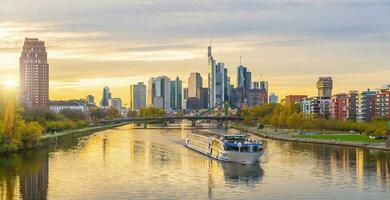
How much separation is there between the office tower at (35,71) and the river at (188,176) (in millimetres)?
76429

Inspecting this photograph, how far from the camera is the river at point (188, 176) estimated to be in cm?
2556

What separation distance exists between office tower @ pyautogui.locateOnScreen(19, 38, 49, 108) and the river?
3009 inches

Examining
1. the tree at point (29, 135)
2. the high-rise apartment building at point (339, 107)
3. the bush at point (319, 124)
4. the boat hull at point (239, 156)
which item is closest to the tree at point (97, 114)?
the bush at point (319, 124)

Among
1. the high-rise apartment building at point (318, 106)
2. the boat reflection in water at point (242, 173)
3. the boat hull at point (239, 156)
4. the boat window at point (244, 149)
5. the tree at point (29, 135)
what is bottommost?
the boat reflection in water at point (242, 173)

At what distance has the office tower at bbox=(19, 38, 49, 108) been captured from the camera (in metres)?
119

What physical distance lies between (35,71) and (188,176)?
9402 centimetres

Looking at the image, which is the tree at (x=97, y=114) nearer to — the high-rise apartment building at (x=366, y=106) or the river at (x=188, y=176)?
the high-rise apartment building at (x=366, y=106)

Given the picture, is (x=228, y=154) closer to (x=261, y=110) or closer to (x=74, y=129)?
(x=74, y=129)

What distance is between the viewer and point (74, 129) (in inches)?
2985

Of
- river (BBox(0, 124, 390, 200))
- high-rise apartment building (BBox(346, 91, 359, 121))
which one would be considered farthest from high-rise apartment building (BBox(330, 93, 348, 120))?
river (BBox(0, 124, 390, 200))

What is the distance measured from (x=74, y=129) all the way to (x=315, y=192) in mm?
52992

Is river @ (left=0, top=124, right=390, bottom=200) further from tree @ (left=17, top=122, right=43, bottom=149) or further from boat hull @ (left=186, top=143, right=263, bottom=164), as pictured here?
tree @ (left=17, top=122, right=43, bottom=149)

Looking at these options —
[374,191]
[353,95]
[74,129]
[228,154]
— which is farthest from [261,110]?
[374,191]

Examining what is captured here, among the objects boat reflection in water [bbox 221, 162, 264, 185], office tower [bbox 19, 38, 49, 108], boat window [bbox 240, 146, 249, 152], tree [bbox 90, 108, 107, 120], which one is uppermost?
office tower [bbox 19, 38, 49, 108]
